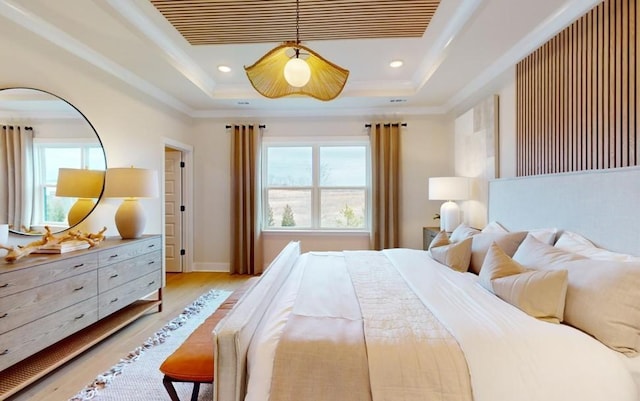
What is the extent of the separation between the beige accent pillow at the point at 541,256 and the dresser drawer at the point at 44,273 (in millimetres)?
3118

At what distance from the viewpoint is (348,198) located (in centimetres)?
484

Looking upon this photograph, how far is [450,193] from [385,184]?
114 centimetres

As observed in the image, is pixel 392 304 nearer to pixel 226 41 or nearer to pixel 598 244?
pixel 598 244

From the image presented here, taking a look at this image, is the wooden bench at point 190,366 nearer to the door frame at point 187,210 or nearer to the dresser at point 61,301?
the dresser at point 61,301

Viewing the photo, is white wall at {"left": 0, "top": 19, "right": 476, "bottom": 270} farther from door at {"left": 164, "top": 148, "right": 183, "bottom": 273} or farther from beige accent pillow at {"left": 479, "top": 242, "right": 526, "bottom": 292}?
beige accent pillow at {"left": 479, "top": 242, "right": 526, "bottom": 292}

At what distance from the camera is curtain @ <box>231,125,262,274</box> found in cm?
465

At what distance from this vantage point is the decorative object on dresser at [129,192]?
9.41 ft

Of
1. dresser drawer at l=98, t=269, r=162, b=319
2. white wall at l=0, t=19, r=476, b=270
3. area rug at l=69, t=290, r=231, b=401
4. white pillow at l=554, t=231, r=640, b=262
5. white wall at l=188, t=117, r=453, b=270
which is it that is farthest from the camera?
white wall at l=188, t=117, r=453, b=270

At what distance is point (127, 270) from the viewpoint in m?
2.73

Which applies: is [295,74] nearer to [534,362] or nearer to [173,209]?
[534,362]

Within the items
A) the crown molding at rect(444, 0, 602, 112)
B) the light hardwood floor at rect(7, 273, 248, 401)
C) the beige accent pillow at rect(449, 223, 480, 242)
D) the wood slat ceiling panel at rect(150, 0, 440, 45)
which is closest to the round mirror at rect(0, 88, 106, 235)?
the light hardwood floor at rect(7, 273, 248, 401)

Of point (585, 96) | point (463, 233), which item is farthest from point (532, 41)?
point (463, 233)

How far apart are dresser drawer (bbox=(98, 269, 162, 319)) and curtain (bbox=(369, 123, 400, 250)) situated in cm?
297

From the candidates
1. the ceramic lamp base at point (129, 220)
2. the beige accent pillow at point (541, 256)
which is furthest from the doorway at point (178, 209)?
the beige accent pillow at point (541, 256)
